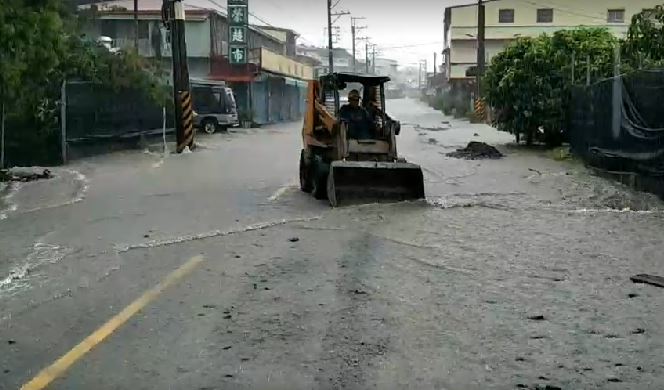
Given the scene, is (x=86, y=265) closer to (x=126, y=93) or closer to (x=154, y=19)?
(x=126, y=93)

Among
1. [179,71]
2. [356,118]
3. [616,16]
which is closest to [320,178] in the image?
[356,118]

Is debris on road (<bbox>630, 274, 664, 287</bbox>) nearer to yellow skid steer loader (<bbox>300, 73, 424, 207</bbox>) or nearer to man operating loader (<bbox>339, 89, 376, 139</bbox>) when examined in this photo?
yellow skid steer loader (<bbox>300, 73, 424, 207</bbox>)

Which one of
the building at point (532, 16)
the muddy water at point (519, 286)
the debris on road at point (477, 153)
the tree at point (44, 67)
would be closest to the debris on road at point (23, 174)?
the tree at point (44, 67)

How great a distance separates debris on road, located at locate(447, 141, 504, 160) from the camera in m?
Answer: 23.6

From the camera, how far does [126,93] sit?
94.1ft

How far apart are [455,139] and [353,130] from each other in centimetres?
2079

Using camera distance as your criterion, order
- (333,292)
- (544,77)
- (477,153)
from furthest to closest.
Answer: (544,77) < (477,153) < (333,292)

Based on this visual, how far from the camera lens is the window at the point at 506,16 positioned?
73.4 meters

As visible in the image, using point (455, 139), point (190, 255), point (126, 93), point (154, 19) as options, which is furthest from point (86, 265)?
point (154, 19)

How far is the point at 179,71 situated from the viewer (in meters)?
27.4

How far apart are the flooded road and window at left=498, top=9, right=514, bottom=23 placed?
60.9 meters

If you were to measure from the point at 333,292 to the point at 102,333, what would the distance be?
6.99 ft

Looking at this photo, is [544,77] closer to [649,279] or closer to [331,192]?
[331,192]

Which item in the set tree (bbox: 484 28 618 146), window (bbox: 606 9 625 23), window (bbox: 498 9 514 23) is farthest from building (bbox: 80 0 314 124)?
window (bbox: 606 9 625 23)
